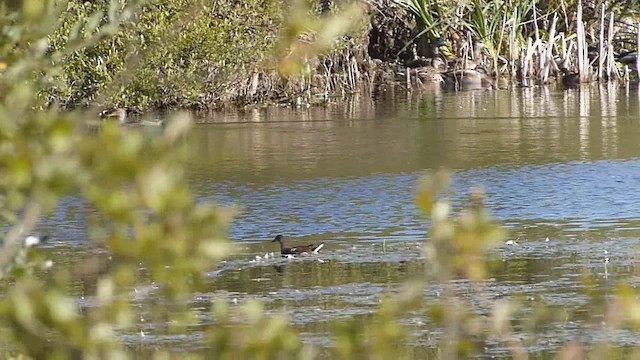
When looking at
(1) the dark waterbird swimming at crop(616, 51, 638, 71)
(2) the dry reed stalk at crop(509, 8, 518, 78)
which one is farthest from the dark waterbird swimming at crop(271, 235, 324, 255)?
(1) the dark waterbird swimming at crop(616, 51, 638, 71)

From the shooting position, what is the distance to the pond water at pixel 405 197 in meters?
8.89

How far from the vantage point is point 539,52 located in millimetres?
32719

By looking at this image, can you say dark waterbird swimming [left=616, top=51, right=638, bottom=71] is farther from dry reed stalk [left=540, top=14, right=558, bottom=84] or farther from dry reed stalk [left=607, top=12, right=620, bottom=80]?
dry reed stalk [left=540, top=14, right=558, bottom=84]

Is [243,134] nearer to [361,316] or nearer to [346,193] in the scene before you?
[346,193]

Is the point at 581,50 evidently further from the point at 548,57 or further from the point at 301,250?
the point at 301,250

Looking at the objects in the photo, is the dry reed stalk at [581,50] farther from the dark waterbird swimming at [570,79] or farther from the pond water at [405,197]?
the pond water at [405,197]

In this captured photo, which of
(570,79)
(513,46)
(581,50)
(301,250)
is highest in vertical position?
(513,46)

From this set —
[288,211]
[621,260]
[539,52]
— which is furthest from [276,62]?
[539,52]

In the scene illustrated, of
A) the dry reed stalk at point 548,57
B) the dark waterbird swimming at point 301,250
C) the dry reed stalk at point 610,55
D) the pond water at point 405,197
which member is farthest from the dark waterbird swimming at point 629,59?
the dark waterbird swimming at point 301,250

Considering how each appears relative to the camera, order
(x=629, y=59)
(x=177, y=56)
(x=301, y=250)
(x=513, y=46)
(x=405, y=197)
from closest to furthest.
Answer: (x=301, y=250), (x=405, y=197), (x=177, y=56), (x=513, y=46), (x=629, y=59)

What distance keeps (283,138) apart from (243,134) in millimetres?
1084

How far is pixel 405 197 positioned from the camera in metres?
13.9

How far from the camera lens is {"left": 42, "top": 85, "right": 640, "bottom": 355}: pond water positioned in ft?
29.2

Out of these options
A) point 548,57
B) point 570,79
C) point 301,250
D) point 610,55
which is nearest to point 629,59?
point 610,55
